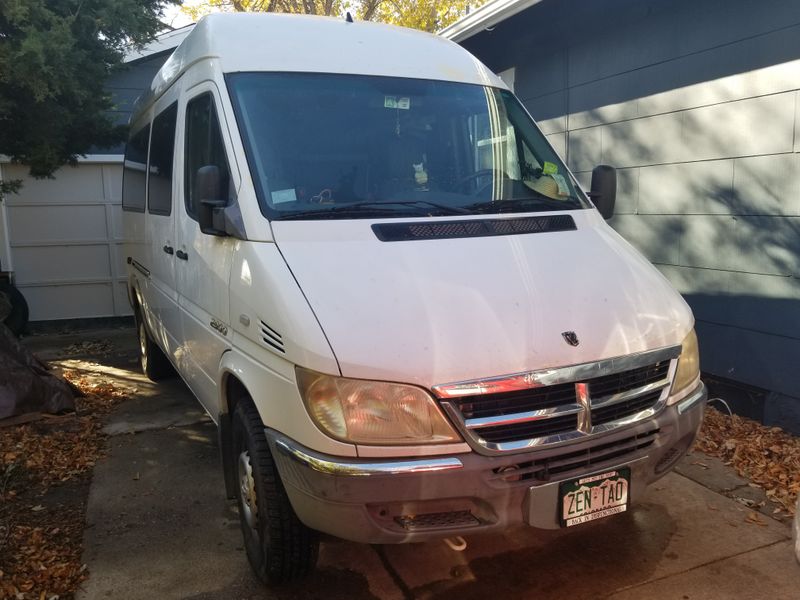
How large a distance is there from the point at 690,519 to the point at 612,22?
443cm

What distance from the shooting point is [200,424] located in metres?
5.37

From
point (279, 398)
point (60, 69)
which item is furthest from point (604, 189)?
point (60, 69)

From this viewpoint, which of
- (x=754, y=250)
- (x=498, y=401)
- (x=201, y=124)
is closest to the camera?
(x=498, y=401)

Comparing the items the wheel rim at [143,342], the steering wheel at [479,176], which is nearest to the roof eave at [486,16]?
the steering wheel at [479,176]

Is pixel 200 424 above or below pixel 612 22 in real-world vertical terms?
below

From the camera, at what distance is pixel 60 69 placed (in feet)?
18.4

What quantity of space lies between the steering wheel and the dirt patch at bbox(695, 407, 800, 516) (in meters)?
2.40

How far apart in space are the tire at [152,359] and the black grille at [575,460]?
184 inches

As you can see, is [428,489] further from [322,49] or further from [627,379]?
[322,49]

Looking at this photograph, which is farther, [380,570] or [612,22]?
[612,22]

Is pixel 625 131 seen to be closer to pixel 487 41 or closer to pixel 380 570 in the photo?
pixel 487 41

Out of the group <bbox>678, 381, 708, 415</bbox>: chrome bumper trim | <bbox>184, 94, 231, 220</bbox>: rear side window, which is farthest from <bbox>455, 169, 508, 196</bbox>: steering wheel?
<bbox>678, 381, 708, 415</bbox>: chrome bumper trim

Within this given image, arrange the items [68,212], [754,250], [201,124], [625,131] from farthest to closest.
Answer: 1. [68,212]
2. [625,131]
3. [754,250]
4. [201,124]

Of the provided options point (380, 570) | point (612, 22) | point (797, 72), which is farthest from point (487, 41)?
point (380, 570)
